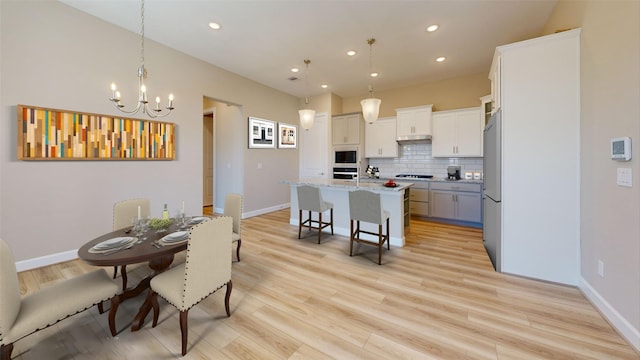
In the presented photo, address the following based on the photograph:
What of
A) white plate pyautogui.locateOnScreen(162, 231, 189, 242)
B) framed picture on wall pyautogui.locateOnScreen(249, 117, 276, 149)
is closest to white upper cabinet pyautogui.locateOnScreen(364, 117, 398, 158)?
framed picture on wall pyautogui.locateOnScreen(249, 117, 276, 149)

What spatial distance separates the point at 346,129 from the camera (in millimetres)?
6156

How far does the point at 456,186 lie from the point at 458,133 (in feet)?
3.92

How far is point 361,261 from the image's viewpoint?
309 cm

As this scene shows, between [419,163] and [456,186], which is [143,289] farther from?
[419,163]

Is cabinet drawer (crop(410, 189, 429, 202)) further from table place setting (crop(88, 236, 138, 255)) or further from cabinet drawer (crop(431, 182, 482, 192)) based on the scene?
table place setting (crop(88, 236, 138, 255))

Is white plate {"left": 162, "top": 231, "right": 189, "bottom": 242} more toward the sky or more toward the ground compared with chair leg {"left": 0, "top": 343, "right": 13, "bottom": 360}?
more toward the sky

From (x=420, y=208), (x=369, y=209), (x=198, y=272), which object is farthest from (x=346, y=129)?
(x=198, y=272)

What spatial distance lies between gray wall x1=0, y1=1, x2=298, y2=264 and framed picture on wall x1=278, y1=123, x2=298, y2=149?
2.09 metres

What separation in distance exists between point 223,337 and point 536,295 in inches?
114

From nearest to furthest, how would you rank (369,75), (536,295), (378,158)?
(536,295) → (369,75) → (378,158)

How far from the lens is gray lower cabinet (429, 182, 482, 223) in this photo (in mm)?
4574

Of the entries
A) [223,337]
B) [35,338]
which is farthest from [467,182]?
[35,338]

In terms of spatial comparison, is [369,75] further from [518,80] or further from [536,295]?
[536,295]

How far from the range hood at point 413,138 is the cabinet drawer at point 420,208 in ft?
4.83
